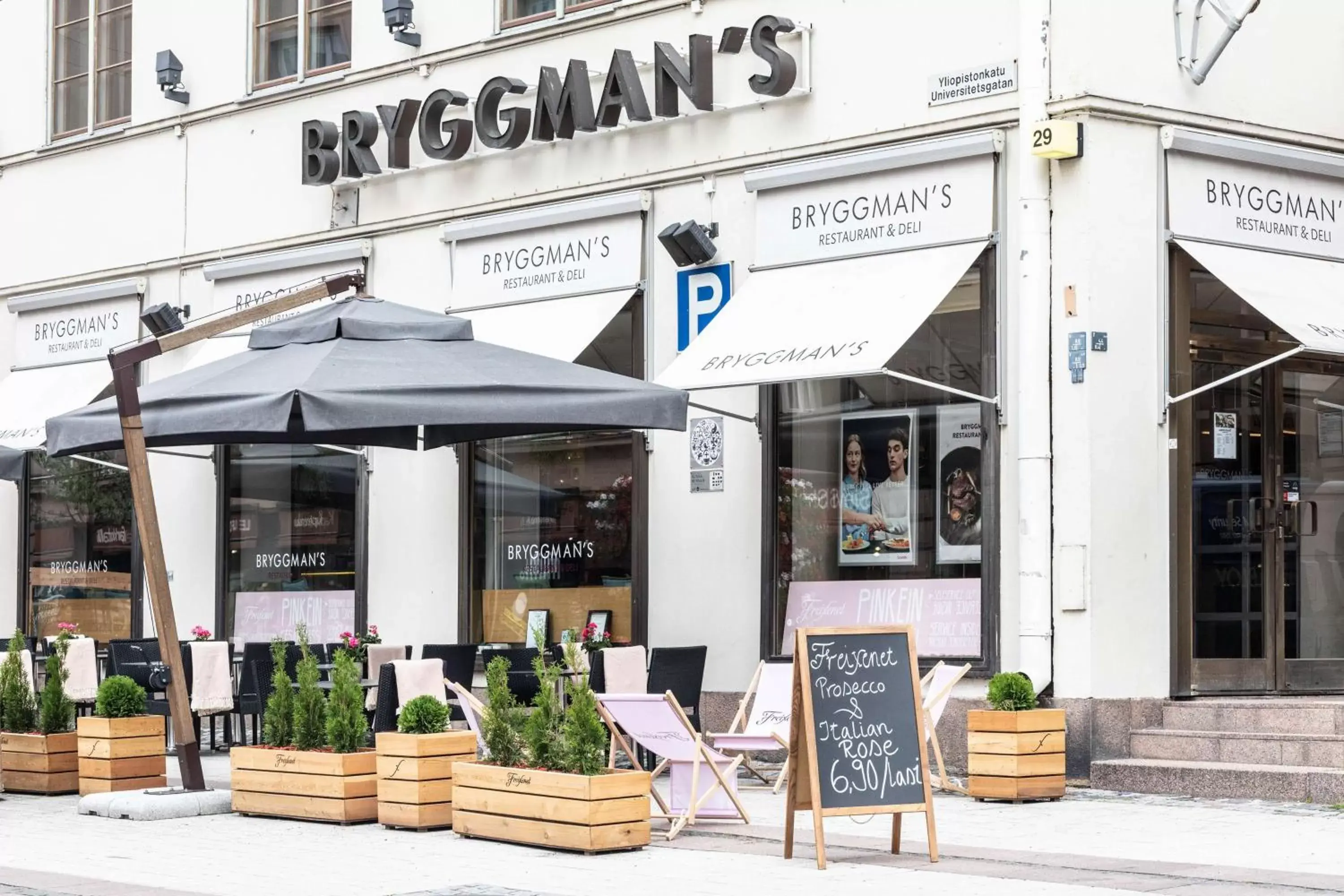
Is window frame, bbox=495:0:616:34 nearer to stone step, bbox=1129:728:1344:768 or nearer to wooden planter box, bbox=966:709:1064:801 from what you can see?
wooden planter box, bbox=966:709:1064:801

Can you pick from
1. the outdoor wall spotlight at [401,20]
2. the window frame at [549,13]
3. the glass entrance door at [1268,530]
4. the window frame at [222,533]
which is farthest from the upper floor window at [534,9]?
the glass entrance door at [1268,530]

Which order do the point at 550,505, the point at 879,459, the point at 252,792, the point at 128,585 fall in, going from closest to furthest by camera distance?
1. the point at 252,792
2. the point at 879,459
3. the point at 550,505
4. the point at 128,585

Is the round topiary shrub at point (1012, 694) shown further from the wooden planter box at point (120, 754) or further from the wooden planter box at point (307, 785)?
the wooden planter box at point (120, 754)

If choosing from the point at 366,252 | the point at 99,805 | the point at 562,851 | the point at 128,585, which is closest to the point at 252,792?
the point at 99,805

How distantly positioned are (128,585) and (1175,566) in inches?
384

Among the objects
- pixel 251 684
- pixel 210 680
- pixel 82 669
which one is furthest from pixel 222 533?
pixel 251 684

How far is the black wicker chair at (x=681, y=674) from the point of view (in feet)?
38.8

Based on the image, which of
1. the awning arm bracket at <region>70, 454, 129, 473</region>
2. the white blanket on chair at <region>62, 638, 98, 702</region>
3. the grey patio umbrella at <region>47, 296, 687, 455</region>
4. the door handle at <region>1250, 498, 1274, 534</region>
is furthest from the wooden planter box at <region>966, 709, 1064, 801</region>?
the awning arm bracket at <region>70, 454, 129, 473</region>

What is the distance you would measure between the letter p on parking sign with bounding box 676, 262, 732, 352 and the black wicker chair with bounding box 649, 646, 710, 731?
249cm

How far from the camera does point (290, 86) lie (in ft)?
55.4

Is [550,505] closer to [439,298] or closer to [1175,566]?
[439,298]

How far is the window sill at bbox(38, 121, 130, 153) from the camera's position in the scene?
18484 millimetres

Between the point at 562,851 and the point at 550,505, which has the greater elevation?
the point at 550,505

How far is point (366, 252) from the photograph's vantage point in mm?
16172
